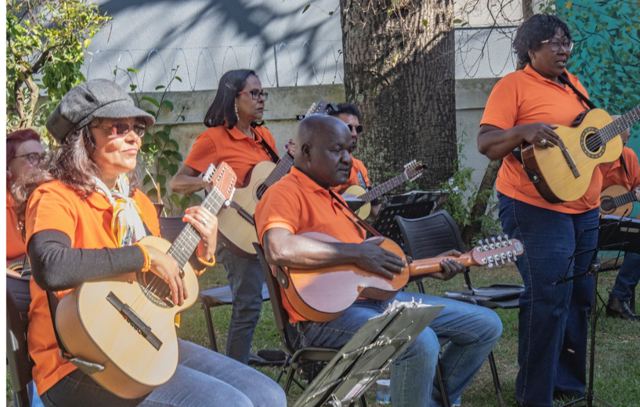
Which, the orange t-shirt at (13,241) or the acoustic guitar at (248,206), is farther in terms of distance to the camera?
the acoustic guitar at (248,206)

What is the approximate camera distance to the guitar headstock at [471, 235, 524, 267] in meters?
4.55

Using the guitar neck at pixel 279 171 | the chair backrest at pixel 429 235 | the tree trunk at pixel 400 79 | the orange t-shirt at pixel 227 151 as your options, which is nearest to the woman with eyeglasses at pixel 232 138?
the orange t-shirt at pixel 227 151

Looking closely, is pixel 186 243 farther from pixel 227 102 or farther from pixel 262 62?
pixel 262 62

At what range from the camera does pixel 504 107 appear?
16.4ft

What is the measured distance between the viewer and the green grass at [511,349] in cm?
555

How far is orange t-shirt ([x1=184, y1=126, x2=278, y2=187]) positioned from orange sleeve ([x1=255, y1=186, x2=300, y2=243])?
1.65 meters

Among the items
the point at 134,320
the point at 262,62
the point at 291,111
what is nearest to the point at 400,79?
the point at 291,111

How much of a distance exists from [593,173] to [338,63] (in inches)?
272

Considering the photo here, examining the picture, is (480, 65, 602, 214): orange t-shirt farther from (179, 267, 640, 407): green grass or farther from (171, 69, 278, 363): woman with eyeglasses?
(171, 69, 278, 363): woman with eyeglasses

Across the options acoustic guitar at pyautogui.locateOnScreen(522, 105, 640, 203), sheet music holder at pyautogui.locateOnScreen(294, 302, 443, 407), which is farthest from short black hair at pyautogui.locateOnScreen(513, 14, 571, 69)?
sheet music holder at pyautogui.locateOnScreen(294, 302, 443, 407)

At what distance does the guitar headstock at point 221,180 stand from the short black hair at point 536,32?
201cm

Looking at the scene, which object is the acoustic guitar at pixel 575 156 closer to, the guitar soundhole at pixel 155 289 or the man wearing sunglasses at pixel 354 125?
the man wearing sunglasses at pixel 354 125

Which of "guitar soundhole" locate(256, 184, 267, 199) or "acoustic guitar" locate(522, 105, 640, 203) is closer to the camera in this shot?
"acoustic guitar" locate(522, 105, 640, 203)

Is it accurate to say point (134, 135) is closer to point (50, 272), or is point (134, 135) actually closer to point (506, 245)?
point (50, 272)
